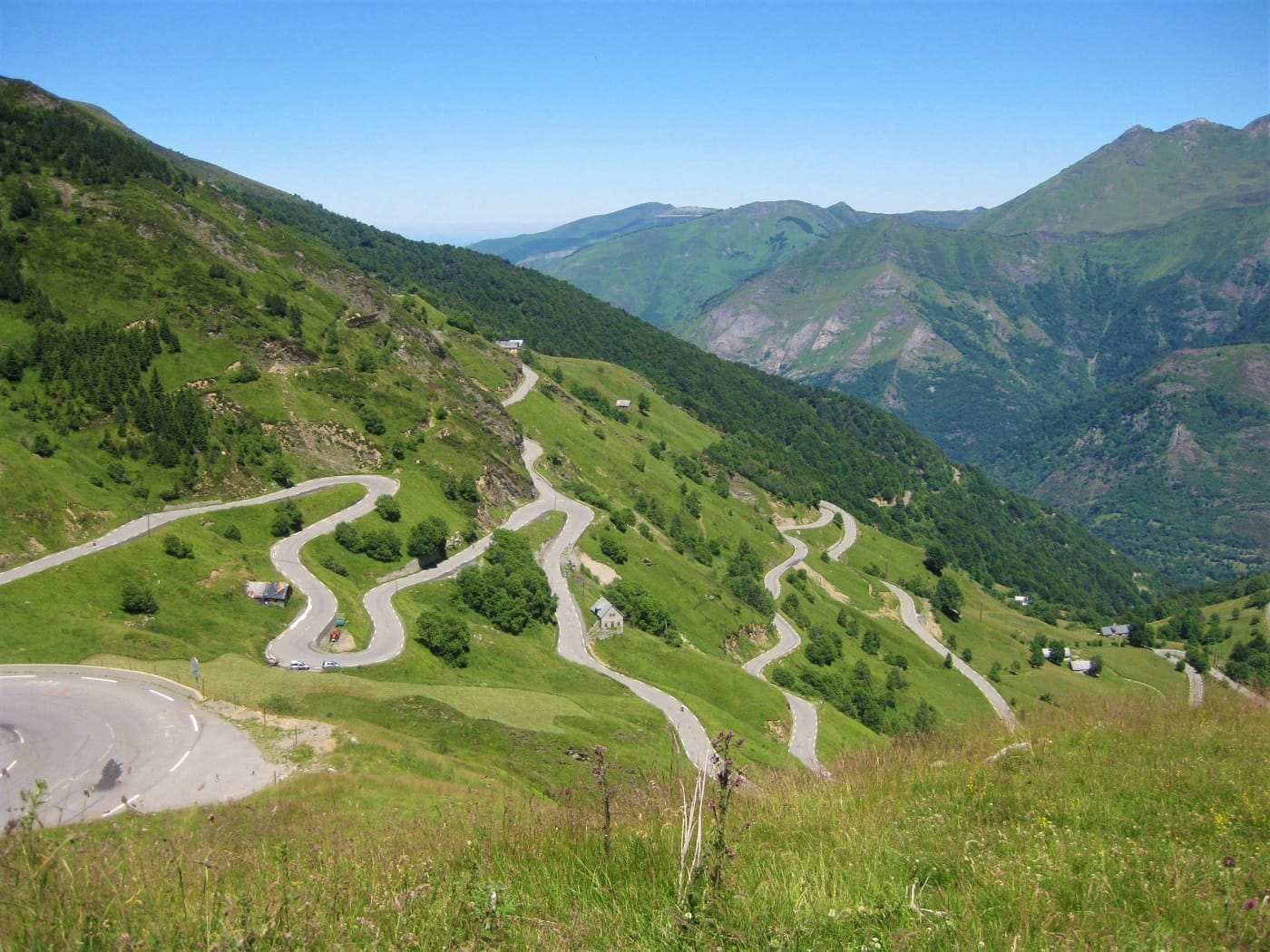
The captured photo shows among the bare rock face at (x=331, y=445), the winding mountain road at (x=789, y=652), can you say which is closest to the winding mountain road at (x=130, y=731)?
the winding mountain road at (x=789, y=652)

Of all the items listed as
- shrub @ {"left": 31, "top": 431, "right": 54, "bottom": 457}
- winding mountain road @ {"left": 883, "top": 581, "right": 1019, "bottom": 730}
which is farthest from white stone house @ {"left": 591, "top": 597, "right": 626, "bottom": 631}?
winding mountain road @ {"left": 883, "top": 581, "right": 1019, "bottom": 730}

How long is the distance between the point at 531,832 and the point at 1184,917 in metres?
6.73

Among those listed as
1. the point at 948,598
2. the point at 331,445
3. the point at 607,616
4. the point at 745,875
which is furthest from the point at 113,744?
the point at 948,598

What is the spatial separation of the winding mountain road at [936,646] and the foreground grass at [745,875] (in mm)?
123607

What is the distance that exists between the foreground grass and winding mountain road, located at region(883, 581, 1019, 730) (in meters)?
124

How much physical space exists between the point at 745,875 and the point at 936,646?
539 ft

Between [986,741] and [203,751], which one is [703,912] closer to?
[986,741]

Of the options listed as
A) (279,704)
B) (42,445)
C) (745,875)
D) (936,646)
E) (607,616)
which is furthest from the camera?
(936,646)

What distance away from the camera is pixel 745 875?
26.9ft

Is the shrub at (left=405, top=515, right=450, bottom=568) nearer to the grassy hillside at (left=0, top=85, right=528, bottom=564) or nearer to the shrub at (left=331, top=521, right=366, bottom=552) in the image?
the shrub at (left=331, top=521, right=366, bottom=552)

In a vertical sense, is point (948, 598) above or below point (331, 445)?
below

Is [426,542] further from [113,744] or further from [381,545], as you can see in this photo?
[113,744]

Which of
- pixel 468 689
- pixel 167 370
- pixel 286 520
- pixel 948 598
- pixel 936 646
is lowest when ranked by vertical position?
pixel 936 646

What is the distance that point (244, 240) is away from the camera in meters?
130
